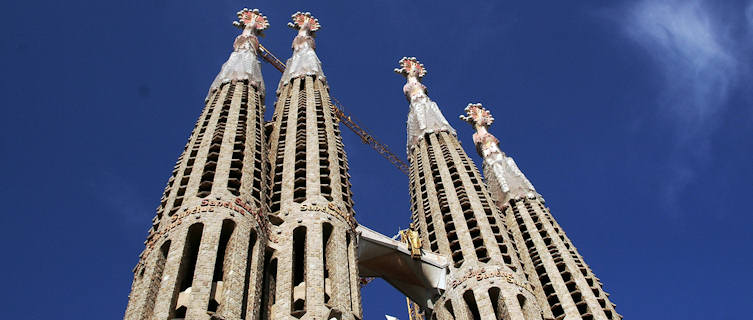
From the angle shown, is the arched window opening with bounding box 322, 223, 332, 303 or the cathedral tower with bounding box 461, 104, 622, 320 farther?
the cathedral tower with bounding box 461, 104, 622, 320

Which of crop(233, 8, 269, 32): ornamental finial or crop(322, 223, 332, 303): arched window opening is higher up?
crop(233, 8, 269, 32): ornamental finial

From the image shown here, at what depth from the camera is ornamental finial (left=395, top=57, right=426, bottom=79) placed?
60016 mm

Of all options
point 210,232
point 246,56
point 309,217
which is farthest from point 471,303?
point 246,56

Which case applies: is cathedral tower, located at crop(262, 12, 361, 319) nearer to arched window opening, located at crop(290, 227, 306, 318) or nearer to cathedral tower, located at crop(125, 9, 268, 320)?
arched window opening, located at crop(290, 227, 306, 318)

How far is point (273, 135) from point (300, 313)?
1470 cm

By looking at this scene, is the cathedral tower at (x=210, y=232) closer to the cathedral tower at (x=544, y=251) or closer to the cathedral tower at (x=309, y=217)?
the cathedral tower at (x=309, y=217)

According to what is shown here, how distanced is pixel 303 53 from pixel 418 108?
742 cm

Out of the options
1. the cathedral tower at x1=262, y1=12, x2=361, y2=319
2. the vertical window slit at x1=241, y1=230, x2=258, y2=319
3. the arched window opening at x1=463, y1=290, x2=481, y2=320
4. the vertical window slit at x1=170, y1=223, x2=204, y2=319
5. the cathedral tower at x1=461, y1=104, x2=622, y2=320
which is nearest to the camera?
the vertical window slit at x1=170, y1=223, x2=204, y2=319

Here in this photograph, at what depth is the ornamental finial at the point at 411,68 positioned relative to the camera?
6002 cm

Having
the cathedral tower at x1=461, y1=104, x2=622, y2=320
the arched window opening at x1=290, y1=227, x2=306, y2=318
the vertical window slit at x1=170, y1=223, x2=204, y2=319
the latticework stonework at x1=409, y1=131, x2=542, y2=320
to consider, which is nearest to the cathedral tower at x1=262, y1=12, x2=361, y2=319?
the arched window opening at x1=290, y1=227, x2=306, y2=318

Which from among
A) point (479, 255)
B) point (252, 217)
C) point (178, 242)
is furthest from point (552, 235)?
point (178, 242)

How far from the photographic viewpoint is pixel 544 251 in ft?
136

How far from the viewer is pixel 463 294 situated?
3578cm

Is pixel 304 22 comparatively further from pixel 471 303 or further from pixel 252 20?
pixel 471 303
